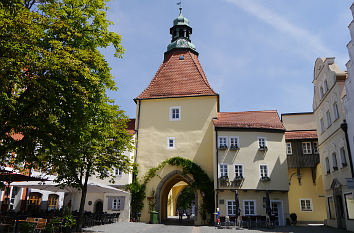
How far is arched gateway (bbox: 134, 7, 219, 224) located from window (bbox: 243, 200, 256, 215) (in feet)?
9.39

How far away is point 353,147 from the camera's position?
17.0m

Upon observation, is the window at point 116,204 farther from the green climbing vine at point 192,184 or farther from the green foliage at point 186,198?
the green foliage at point 186,198

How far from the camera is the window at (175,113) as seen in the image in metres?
26.9

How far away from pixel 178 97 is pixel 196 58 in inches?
258

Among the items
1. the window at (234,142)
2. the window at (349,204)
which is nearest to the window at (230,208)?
the window at (234,142)

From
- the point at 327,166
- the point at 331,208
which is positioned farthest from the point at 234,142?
the point at 331,208

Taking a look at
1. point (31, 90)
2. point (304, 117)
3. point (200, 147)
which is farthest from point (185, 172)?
point (31, 90)

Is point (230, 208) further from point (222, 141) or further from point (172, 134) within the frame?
point (172, 134)

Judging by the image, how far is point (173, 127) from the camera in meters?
26.7

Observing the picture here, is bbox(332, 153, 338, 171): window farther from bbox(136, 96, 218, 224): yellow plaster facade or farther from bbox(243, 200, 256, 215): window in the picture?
bbox(136, 96, 218, 224): yellow plaster facade

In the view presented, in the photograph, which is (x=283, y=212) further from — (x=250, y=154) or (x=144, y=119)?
(x=144, y=119)

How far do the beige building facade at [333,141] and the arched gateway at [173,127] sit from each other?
324 inches

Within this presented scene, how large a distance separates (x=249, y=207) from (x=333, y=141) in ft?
24.9

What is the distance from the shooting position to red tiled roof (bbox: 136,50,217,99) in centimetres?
2761
